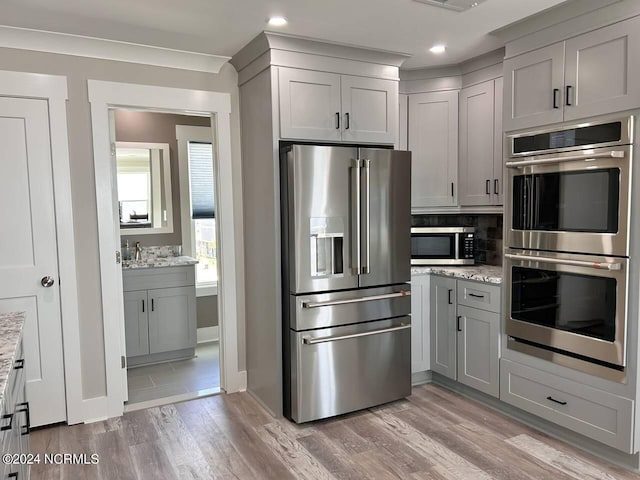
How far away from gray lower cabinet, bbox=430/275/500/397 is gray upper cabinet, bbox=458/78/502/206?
2.25 feet

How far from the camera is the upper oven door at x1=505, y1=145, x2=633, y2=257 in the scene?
8.14 ft

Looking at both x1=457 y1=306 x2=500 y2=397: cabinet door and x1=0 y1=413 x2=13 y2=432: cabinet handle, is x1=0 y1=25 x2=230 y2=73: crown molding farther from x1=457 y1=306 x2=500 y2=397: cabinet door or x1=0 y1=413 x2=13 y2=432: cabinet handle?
x1=457 y1=306 x2=500 y2=397: cabinet door

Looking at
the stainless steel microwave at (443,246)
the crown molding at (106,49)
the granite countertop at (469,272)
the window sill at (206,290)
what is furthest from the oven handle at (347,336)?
the window sill at (206,290)

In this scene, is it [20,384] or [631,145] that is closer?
[20,384]

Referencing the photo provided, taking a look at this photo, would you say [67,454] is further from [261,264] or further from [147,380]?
[261,264]

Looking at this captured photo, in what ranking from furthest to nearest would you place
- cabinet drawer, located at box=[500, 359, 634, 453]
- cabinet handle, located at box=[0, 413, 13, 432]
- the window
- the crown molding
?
1. the window
2. the crown molding
3. cabinet drawer, located at box=[500, 359, 634, 453]
4. cabinet handle, located at box=[0, 413, 13, 432]

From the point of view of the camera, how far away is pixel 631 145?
2424mm

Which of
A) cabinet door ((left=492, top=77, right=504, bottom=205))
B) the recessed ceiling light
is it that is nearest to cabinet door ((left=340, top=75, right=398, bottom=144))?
the recessed ceiling light

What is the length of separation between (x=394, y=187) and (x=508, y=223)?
2.53 feet

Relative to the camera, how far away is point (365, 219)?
3186mm

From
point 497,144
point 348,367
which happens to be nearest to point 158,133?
point 348,367

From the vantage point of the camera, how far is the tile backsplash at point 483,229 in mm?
3912

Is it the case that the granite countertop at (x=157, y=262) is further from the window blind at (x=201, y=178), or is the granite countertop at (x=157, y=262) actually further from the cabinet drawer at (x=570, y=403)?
the cabinet drawer at (x=570, y=403)

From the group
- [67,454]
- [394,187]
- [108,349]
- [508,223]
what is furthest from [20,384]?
[508,223]
